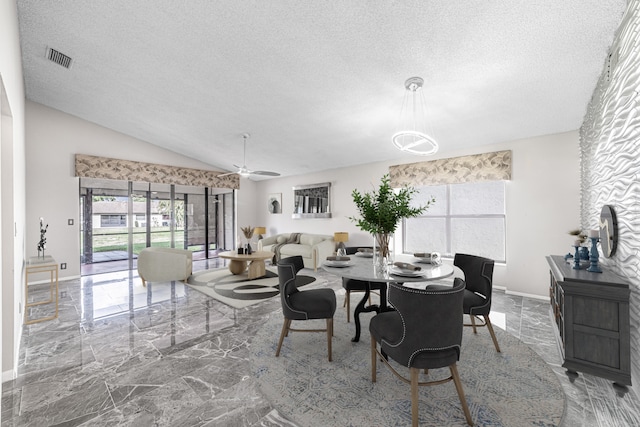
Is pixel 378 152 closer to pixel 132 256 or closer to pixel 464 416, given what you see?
pixel 464 416

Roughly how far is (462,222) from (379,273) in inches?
146

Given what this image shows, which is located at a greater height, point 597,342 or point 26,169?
point 26,169

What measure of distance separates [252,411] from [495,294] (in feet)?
13.6

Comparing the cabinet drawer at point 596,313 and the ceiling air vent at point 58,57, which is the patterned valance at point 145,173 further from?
the cabinet drawer at point 596,313

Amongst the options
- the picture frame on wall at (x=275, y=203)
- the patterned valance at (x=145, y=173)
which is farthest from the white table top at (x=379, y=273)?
the patterned valance at (x=145, y=173)

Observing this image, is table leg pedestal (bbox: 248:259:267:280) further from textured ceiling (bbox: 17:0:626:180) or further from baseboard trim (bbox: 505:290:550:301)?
baseboard trim (bbox: 505:290:550:301)

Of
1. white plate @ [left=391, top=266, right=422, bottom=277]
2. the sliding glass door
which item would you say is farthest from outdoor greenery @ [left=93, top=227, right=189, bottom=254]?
white plate @ [left=391, top=266, right=422, bottom=277]

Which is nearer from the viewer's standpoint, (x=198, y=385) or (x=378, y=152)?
(x=198, y=385)

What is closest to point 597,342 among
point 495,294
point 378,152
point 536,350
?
point 536,350

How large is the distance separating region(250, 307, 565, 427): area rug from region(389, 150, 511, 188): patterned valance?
269 cm

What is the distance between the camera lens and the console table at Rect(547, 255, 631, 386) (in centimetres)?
202

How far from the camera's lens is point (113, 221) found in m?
6.55

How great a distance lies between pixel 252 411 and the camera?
1837 millimetres

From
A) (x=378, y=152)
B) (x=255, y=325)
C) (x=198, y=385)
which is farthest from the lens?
(x=378, y=152)
